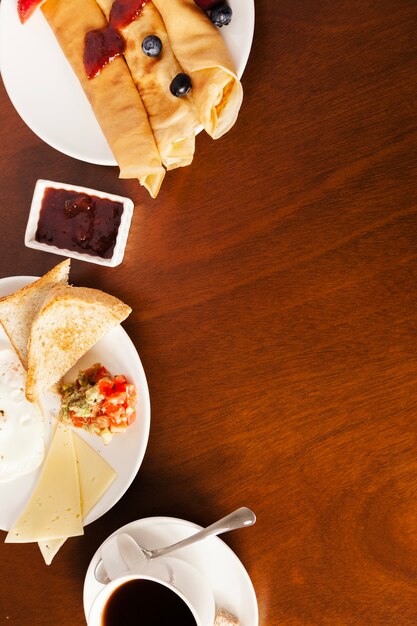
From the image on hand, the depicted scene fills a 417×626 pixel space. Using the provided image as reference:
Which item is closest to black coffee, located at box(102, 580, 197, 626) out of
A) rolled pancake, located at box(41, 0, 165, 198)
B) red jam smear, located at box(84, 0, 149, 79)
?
rolled pancake, located at box(41, 0, 165, 198)

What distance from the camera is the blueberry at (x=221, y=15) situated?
1.36 meters

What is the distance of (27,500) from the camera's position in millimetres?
1552

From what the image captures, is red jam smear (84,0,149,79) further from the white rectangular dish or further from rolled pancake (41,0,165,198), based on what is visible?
the white rectangular dish

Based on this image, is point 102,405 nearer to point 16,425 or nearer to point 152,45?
point 16,425

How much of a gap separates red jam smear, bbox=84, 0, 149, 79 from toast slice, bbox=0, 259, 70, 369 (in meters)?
0.43

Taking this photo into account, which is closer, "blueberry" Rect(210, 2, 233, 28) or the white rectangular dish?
"blueberry" Rect(210, 2, 233, 28)

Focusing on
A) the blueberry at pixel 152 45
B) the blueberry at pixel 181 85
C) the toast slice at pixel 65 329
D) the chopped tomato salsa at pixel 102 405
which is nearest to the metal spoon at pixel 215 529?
the chopped tomato salsa at pixel 102 405

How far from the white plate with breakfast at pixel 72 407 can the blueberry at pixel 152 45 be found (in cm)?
49

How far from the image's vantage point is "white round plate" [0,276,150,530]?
147 centimetres

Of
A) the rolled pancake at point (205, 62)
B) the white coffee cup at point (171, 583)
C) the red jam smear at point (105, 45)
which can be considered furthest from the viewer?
the red jam smear at point (105, 45)

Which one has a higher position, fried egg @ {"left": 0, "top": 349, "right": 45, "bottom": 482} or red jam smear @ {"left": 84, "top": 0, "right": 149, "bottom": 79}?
red jam smear @ {"left": 84, "top": 0, "right": 149, "bottom": 79}

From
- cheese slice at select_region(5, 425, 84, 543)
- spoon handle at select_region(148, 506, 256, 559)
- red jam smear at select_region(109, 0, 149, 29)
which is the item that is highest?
red jam smear at select_region(109, 0, 149, 29)

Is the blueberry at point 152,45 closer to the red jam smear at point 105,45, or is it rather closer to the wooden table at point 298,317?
the red jam smear at point 105,45

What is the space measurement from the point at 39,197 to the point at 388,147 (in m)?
0.76
